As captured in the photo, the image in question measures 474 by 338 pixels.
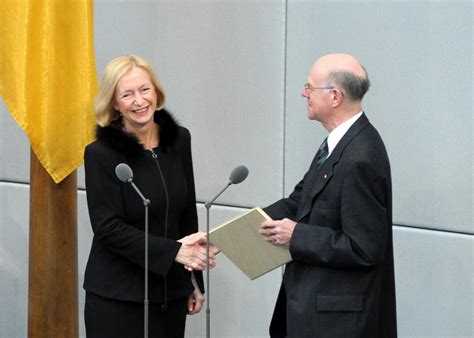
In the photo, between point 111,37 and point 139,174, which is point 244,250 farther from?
point 111,37

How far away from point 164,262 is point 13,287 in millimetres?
2689

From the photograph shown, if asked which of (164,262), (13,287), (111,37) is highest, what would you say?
(111,37)

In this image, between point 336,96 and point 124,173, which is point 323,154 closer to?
point 336,96

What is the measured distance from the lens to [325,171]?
10.9 feet

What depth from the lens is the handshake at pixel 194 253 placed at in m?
3.69

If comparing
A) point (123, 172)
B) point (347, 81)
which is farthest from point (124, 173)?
point (347, 81)

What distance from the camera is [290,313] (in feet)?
11.1

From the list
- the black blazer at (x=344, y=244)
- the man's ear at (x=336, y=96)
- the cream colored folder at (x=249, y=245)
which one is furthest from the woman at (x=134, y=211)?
the man's ear at (x=336, y=96)

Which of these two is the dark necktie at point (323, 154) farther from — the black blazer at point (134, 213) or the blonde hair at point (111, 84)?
the blonde hair at point (111, 84)

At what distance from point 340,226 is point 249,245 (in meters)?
0.32

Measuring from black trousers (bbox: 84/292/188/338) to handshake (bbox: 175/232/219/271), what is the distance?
0.20 m

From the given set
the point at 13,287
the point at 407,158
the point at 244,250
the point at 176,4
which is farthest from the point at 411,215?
the point at 13,287

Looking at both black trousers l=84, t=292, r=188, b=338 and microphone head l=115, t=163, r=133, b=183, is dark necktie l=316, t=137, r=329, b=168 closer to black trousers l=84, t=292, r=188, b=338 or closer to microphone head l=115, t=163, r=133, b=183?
microphone head l=115, t=163, r=133, b=183

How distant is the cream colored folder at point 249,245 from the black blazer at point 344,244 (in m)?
0.07
